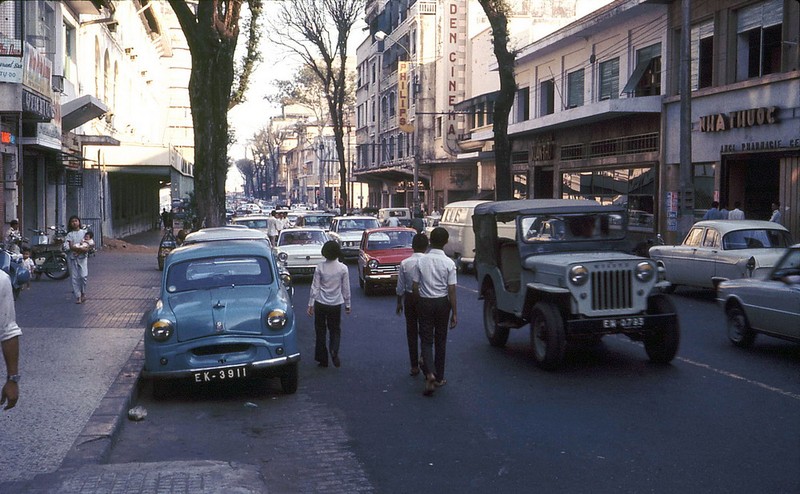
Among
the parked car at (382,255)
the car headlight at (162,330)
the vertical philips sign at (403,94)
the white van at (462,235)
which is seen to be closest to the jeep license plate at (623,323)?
the car headlight at (162,330)

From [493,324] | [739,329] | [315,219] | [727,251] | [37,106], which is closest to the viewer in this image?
[739,329]

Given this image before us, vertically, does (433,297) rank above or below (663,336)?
above

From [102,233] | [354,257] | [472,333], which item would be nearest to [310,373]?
[472,333]

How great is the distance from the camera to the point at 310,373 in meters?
11.0

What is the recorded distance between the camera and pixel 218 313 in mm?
9508

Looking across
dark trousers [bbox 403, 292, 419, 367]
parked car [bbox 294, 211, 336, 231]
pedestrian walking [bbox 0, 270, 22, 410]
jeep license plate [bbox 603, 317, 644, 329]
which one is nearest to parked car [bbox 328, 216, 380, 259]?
parked car [bbox 294, 211, 336, 231]

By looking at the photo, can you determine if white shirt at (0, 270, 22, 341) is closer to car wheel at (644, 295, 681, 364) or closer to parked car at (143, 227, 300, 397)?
parked car at (143, 227, 300, 397)

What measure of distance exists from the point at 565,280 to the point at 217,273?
13.2 ft

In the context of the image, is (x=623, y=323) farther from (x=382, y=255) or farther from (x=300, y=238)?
(x=300, y=238)

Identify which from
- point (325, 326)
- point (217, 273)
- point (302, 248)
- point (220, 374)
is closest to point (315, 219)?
point (302, 248)

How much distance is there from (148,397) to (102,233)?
94.4ft

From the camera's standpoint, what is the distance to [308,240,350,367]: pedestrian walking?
1117cm

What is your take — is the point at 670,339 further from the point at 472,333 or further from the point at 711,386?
the point at 472,333

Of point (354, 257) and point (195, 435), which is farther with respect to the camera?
point (354, 257)
